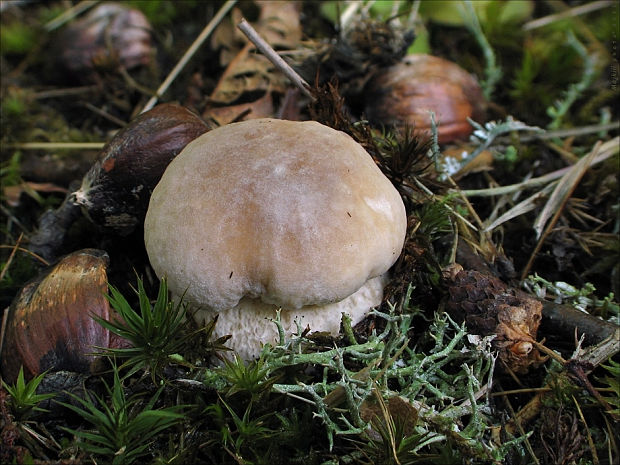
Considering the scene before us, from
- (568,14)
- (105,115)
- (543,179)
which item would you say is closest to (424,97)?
(543,179)

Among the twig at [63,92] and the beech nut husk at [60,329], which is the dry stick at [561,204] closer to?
the beech nut husk at [60,329]

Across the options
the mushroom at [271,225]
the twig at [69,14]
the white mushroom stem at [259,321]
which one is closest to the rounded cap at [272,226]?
the mushroom at [271,225]

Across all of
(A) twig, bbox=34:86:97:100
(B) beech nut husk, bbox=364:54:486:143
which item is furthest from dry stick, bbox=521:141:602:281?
(A) twig, bbox=34:86:97:100

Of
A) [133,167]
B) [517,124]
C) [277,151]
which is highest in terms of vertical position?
[277,151]

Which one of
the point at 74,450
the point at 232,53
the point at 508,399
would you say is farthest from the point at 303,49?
the point at 74,450

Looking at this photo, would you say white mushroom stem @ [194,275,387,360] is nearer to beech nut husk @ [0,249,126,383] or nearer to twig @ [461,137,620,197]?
beech nut husk @ [0,249,126,383]

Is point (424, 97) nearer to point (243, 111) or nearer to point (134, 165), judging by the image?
point (243, 111)

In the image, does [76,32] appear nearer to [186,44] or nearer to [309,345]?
[186,44]
